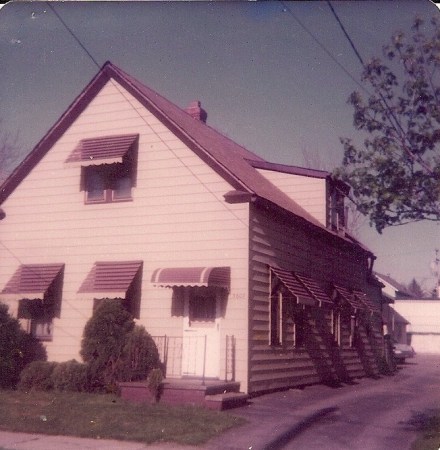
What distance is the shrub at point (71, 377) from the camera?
42.8 ft

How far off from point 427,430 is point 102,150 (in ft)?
34.0

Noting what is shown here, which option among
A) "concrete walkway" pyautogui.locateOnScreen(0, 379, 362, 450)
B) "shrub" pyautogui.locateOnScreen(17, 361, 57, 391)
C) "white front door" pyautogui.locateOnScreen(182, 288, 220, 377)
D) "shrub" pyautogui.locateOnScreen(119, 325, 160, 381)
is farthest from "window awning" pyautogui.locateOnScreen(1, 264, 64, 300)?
"concrete walkway" pyautogui.locateOnScreen(0, 379, 362, 450)

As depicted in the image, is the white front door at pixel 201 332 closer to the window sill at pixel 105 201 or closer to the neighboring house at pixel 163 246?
the neighboring house at pixel 163 246

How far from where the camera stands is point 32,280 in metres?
15.4

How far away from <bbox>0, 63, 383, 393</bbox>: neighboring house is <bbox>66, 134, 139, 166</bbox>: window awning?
44 mm

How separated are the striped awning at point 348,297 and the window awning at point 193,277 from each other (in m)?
6.27

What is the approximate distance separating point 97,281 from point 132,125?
4.43 m

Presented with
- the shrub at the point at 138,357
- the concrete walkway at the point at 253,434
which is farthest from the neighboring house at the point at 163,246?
the concrete walkway at the point at 253,434

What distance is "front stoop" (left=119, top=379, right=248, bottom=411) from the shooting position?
37.6 feet

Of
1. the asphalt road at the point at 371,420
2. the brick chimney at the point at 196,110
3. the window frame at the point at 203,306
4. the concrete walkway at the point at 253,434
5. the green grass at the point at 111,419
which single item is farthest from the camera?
the brick chimney at the point at 196,110

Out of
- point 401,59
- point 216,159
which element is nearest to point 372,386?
point 216,159

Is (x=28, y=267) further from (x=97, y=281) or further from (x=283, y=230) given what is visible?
(x=283, y=230)

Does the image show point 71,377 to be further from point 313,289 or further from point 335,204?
point 335,204

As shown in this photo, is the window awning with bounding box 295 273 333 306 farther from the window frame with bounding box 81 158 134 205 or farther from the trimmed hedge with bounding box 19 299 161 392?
the window frame with bounding box 81 158 134 205
